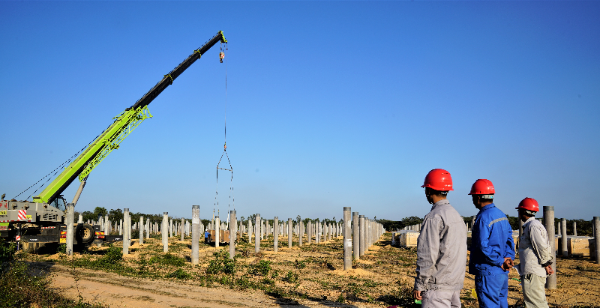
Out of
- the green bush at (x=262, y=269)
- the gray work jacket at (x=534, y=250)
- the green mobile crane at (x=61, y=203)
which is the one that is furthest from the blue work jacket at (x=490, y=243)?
the green mobile crane at (x=61, y=203)

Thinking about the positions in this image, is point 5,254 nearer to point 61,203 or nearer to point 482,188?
point 482,188

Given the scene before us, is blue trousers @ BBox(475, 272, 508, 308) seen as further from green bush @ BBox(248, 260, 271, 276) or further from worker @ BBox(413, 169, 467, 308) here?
green bush @ BBox(248, 260, 271, 276)

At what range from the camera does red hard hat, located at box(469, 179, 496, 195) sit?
5324 mm

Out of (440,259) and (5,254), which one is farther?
(5,254)

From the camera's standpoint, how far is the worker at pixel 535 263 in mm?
5426

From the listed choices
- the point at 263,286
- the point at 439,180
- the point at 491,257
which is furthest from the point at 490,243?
the point at 263,286

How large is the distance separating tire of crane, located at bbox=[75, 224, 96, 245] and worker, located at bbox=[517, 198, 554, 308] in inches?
656

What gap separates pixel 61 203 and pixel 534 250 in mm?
17526

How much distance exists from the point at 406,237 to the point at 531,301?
1853cm

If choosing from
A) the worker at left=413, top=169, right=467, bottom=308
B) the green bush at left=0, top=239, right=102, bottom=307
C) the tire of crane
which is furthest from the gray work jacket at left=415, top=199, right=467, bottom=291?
the tire of crane

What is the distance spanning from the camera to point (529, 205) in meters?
6.05

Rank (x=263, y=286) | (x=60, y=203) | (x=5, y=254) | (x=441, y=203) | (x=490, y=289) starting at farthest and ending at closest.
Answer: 1. (x=60, y=203)
2. (x=263, y=286)
3. (x=5, y=254)
4. (x=490, y=289)
5. (x=441, y=203)

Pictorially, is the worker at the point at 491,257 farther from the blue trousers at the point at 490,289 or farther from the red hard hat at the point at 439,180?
the red hard hat at the point at 439,180

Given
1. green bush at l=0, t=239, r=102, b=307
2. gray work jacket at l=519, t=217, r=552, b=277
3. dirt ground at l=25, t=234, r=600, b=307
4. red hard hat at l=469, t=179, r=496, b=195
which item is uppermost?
red hard hat at l=469, t=179, r=496, b=195
